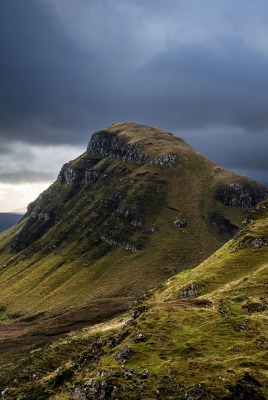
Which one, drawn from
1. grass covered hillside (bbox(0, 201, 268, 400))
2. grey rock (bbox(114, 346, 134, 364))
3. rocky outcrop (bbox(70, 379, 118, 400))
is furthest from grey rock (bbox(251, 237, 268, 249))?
rocky outcrop (bbox(70, 379, 118, 400))

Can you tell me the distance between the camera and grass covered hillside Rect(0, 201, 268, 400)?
42531 mm

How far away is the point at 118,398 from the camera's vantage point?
1660 inches

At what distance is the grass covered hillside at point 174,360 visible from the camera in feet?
140

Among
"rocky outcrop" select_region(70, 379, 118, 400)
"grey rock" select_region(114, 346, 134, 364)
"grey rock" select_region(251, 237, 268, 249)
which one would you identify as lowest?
"rocky outcrop" select_region(70, 379, 118, 400)

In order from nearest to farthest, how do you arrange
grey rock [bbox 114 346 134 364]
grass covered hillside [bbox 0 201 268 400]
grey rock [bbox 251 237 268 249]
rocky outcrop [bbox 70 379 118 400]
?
grass covered hillside [bbox 0 201 268 400] → rocky outcrop [bbox 70 379 118 400] → grey rock [bbox 114 346 134 364] → grey rock [bbox 251 237 268 249]

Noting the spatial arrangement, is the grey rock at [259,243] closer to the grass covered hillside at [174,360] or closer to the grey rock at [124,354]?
the grass covered hillside at [174,360]

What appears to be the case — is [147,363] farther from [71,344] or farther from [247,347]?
[71,344]

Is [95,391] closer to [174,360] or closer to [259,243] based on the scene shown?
[174,360]

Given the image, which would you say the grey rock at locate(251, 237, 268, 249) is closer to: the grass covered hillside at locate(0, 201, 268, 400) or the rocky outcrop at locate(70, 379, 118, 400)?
the grass covered hillside at locate(0, 201, 268, 400)

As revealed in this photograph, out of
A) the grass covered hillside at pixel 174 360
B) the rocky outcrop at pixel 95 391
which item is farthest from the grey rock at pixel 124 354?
the rocky outcrop at pixel 95 391

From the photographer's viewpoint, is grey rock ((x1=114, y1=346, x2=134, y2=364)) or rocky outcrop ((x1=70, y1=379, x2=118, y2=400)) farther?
grey rock ((x1=114, y1=346, x2=134, y2=364))

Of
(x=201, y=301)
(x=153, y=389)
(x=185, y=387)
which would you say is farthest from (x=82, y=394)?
(x=201, y=301)

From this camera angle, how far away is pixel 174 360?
1865 inches

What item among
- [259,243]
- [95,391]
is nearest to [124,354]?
[95,391]
